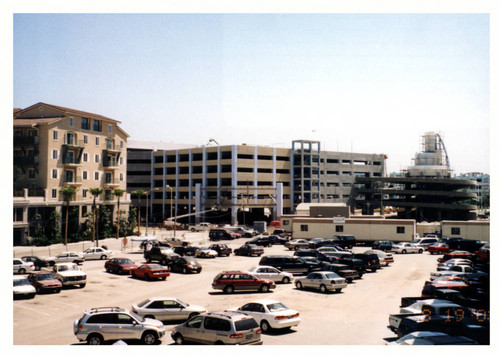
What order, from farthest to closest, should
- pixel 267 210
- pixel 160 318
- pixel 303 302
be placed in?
pixel 267 210 → pixel 303 302 → pixel 160 318

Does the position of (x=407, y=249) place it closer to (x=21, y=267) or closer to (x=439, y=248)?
(x=439, y=248)

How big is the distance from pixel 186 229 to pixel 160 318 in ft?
208

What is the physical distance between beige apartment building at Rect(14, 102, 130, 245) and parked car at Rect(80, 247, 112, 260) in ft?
32.4

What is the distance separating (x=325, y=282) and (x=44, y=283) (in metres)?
16.6

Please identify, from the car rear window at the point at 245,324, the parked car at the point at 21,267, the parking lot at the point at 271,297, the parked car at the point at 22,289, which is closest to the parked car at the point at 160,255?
the parking lot at the point at 271,297

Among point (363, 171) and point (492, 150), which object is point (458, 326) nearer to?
point (492, 150)

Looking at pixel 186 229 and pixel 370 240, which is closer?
pixel 370 240

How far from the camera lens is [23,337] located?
65.7 feet

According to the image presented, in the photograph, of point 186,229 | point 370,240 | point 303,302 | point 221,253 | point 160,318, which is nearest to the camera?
point 160,318

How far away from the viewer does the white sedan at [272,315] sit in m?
19.5

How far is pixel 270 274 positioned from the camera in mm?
30984

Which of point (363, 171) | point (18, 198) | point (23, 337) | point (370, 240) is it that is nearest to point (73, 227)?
point (18, 198)

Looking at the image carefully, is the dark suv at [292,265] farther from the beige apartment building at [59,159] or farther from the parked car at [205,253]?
the beige apartment building at [59,159]

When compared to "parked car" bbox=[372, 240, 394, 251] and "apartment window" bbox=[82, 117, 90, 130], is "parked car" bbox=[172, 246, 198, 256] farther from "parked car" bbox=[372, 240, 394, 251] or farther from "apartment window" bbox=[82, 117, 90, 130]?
"apartment window" bbox=[82, 117, 90, 130]
